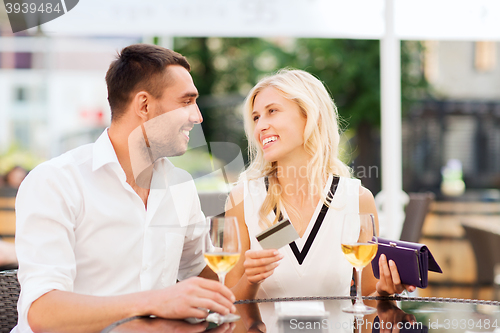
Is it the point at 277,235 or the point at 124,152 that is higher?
the point at 124,152

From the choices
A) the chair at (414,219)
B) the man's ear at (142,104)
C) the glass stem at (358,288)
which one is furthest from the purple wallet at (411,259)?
the chair at (414,219)

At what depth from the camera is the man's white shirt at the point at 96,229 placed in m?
1.23

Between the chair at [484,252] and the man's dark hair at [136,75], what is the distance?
119 inches

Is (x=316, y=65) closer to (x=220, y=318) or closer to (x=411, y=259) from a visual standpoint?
(x=411, y=259)

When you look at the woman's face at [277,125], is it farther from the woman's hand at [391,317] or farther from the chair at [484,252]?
the chair at [484,252]

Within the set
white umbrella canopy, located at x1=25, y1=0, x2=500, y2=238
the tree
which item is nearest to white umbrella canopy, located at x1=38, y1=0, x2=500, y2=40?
white umbrella canopy, located at x1=25, y1=0, x2=500, y2=238

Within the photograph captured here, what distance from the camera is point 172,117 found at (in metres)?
1.62

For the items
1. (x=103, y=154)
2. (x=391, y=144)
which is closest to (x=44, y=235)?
(x=103, y=154)

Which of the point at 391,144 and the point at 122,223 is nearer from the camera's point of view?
the point at 122,223

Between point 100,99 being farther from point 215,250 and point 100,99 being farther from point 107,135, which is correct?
point 215,250

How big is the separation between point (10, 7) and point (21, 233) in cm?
355

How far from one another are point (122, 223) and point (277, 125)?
72 cm

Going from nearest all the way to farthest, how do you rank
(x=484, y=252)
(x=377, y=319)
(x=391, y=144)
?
(x=377, y=319)
(x=391, y=144)
(x=484, y=252)

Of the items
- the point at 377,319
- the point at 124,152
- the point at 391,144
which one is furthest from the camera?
the point at 391,144
